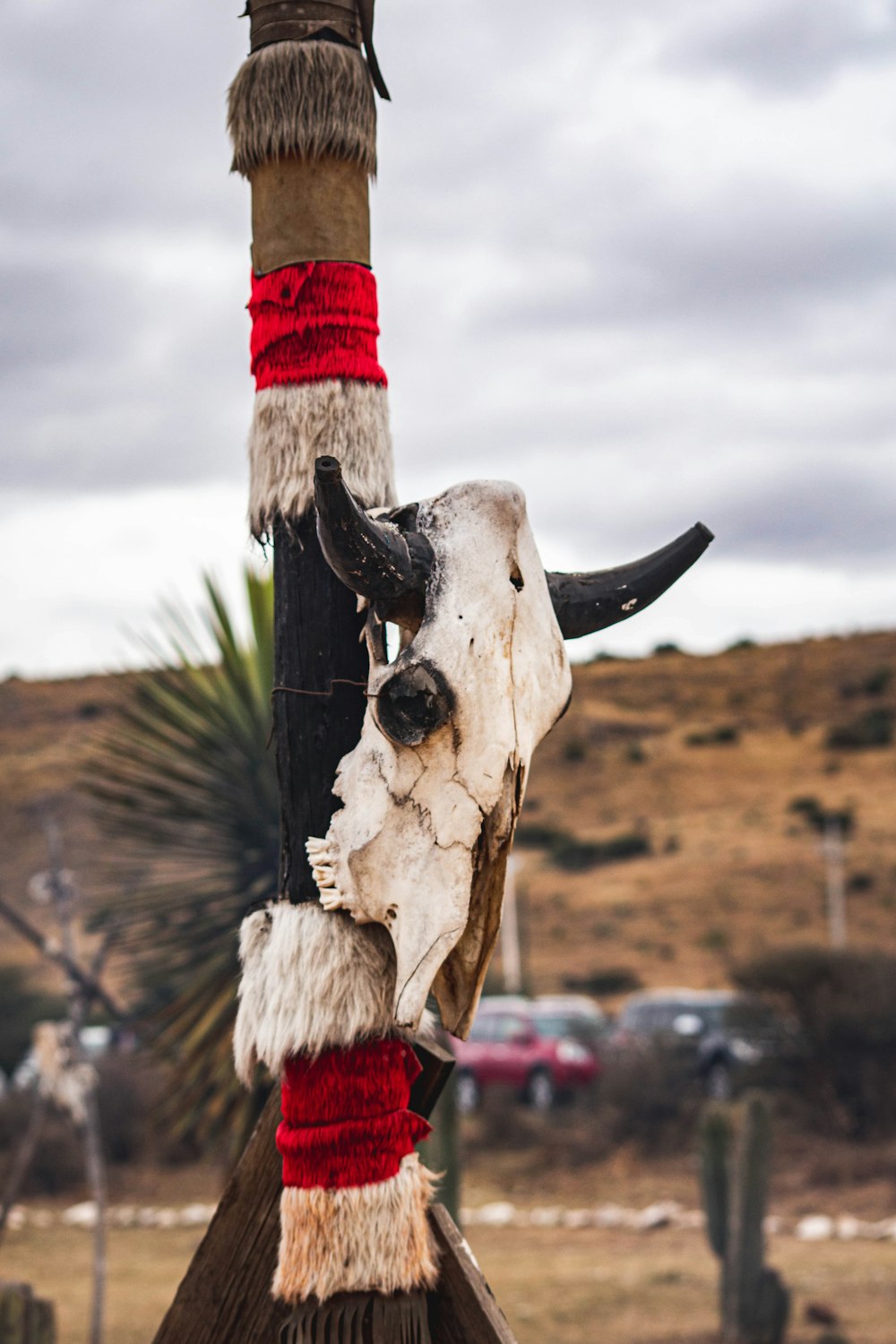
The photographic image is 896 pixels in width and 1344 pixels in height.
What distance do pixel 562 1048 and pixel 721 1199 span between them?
34.4 ft

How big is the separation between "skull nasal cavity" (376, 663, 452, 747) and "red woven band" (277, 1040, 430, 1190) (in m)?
0.48

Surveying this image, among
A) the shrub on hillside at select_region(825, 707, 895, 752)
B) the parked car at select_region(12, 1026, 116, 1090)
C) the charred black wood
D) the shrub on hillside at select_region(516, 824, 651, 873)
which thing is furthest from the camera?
the shrub on hillside at select_region(825, 707, 895, 752)

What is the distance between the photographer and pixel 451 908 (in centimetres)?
211

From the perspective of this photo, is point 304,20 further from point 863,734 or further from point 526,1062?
point 863,734

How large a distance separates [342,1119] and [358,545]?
826 millimetres

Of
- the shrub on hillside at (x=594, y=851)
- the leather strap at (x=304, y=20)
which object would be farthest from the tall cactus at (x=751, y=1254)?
the shrub on hillside at (x=594, y=851)

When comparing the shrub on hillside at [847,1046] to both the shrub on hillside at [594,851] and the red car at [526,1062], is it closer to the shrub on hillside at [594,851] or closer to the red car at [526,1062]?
the red car at [526,1062]

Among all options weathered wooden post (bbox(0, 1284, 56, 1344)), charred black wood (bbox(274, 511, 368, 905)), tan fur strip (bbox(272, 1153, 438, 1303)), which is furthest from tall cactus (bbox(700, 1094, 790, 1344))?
charred black wood (bbox(274, 511, 368, 905))

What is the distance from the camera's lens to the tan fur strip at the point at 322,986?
2.25 m

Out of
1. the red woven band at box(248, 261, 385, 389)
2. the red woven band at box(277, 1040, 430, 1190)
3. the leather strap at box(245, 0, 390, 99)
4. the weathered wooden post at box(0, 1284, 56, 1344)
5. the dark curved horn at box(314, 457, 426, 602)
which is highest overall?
the leather strap at box(245, 0, 390, 99)

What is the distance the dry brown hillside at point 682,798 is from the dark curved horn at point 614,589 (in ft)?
38.8

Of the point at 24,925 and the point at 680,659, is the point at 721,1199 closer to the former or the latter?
the point at 24,925

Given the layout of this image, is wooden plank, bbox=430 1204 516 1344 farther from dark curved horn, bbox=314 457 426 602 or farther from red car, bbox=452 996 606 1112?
red car, bbox=452 996 606 1112

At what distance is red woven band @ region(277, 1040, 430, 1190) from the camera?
2.25m
